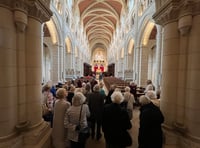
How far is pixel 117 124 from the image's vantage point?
8.50 ft

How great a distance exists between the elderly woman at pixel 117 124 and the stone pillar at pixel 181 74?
1199 millimetres

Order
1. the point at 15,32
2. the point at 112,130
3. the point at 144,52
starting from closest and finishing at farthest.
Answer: the point at 112,130 < the point at 15,32 < the point at 144,52

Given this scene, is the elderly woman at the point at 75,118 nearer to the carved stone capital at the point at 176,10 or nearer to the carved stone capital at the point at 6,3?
the carved stone capital at the point at 6,3

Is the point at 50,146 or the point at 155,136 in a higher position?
the point at 155,136

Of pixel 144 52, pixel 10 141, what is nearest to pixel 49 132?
pixel 10 141

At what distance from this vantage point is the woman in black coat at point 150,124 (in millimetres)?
2734

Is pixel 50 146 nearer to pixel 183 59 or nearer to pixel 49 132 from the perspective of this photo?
pixel 49 132

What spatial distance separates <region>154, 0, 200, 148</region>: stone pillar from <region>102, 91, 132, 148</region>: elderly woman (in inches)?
47.2

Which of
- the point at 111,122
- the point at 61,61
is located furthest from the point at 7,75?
the point at 61,61

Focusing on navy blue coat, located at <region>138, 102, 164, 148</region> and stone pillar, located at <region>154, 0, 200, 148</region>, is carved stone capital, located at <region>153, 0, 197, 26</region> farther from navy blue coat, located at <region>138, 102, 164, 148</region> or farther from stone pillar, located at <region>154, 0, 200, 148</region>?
navy blue coat, located at <region>138, 102, 164, 148</region>

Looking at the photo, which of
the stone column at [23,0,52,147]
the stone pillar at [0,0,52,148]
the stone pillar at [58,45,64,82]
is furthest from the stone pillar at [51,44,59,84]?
the stone column at [23,0,52,147]

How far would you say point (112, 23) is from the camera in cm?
3225

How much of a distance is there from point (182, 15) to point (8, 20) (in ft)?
10.9

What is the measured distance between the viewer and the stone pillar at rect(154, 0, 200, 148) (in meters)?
2.82
